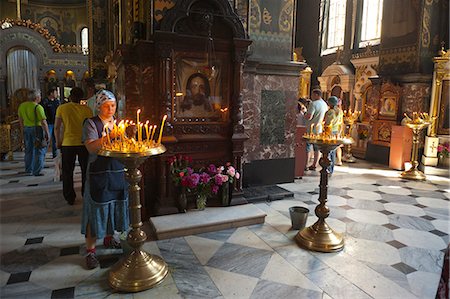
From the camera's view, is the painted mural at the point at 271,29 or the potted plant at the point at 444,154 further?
the potted plant at the point at 444,154

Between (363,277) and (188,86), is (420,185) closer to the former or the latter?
(363,277)

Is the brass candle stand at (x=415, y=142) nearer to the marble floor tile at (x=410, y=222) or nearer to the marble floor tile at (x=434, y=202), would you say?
the marble floor tile at (x=434, y=202)

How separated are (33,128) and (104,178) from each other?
15.1ft

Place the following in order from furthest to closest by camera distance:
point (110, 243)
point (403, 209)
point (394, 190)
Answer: point (394, 190) → point (403, 209) → point (110, 243)

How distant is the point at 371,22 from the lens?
37.8 ft

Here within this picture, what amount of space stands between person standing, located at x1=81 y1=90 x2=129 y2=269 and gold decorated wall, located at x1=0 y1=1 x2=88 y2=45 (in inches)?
826

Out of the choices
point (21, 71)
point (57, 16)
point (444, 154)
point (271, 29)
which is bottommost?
point (444, 154)

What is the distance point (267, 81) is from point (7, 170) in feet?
18.9

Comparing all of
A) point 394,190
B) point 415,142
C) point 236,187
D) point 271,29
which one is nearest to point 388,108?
point 415,142

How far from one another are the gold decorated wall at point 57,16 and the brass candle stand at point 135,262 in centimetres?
2145

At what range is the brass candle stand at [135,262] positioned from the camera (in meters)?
2.67

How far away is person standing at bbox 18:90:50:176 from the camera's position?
6.37 m

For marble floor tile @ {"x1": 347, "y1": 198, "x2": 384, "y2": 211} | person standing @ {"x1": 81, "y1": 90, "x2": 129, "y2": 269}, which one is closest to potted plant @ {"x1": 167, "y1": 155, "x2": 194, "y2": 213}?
person standing @ {"x1": 81, "y1": 90, "x2": 129, "y2": 269}

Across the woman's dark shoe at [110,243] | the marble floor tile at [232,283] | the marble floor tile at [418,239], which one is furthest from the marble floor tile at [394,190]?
the woman's dark shoe at [110,243]
